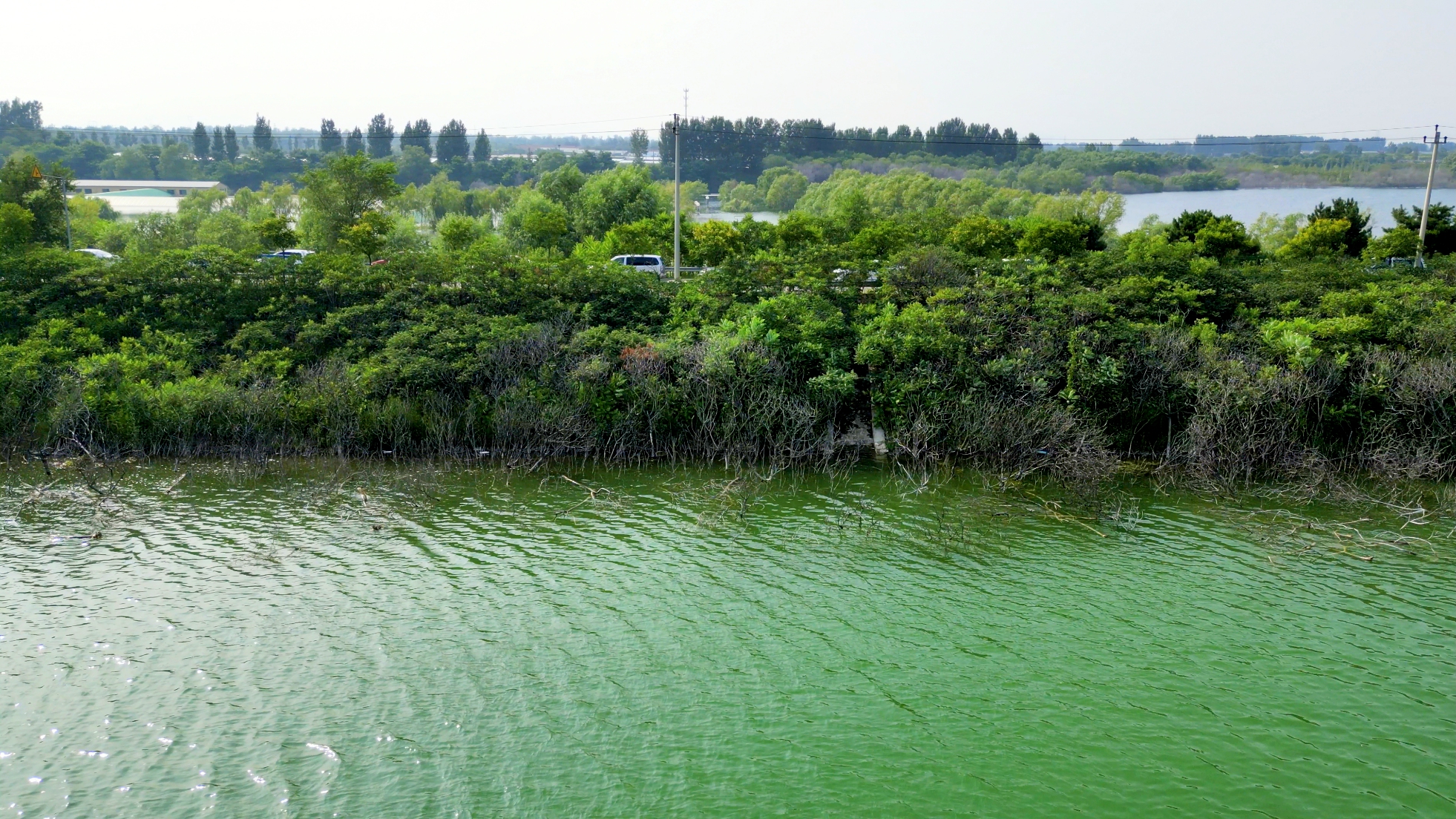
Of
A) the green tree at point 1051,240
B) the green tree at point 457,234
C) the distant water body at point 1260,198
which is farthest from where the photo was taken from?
the distant water body at point 1260,198

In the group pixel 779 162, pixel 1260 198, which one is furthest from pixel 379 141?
pixel 1260 198

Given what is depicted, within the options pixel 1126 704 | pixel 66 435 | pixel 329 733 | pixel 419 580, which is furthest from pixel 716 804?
pixel 66 435

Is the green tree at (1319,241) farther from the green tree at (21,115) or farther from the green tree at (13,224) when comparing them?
the green tree at (21,115)

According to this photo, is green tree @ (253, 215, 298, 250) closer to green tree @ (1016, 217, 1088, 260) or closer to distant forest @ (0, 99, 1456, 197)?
green tree @ (1016, 217, 1088, 260)

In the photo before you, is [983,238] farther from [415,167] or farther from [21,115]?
[21,115]

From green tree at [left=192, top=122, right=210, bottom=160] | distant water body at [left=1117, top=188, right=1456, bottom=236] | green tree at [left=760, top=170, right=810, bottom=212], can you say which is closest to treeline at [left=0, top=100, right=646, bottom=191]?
green tree at [left=192, top=122, right=210, bottom=160]

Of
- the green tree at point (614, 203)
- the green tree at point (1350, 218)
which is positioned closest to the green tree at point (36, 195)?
the green tree at point (614, 203)
